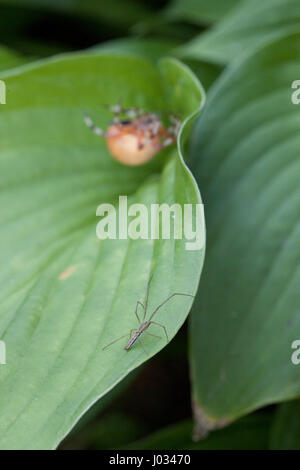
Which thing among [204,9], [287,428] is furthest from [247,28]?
[287,428]

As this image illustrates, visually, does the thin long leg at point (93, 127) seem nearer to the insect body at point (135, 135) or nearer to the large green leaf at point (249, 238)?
the insect body at point (135, 135)

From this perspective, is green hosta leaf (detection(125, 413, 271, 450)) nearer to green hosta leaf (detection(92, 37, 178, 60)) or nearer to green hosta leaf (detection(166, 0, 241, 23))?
green hosta leaf (detection(92, 37, 178, 60))

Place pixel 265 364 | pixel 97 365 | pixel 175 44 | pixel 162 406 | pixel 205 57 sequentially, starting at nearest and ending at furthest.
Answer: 1. pixel 97 365
2. pixel 265 364
3. pixel 205 57
4. pixel 162 406
5. pixel 175 44

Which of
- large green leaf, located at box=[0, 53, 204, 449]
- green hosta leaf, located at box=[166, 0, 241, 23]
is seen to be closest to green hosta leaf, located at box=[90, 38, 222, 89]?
green hosta leaf, located at box=[166, 0, 241, 23]

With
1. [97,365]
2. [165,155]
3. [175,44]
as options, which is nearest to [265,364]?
[97,365]

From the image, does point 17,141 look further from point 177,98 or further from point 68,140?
point 177,98

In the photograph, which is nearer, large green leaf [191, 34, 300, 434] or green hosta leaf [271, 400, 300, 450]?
large green leaf [191, 34, 300, 434]
